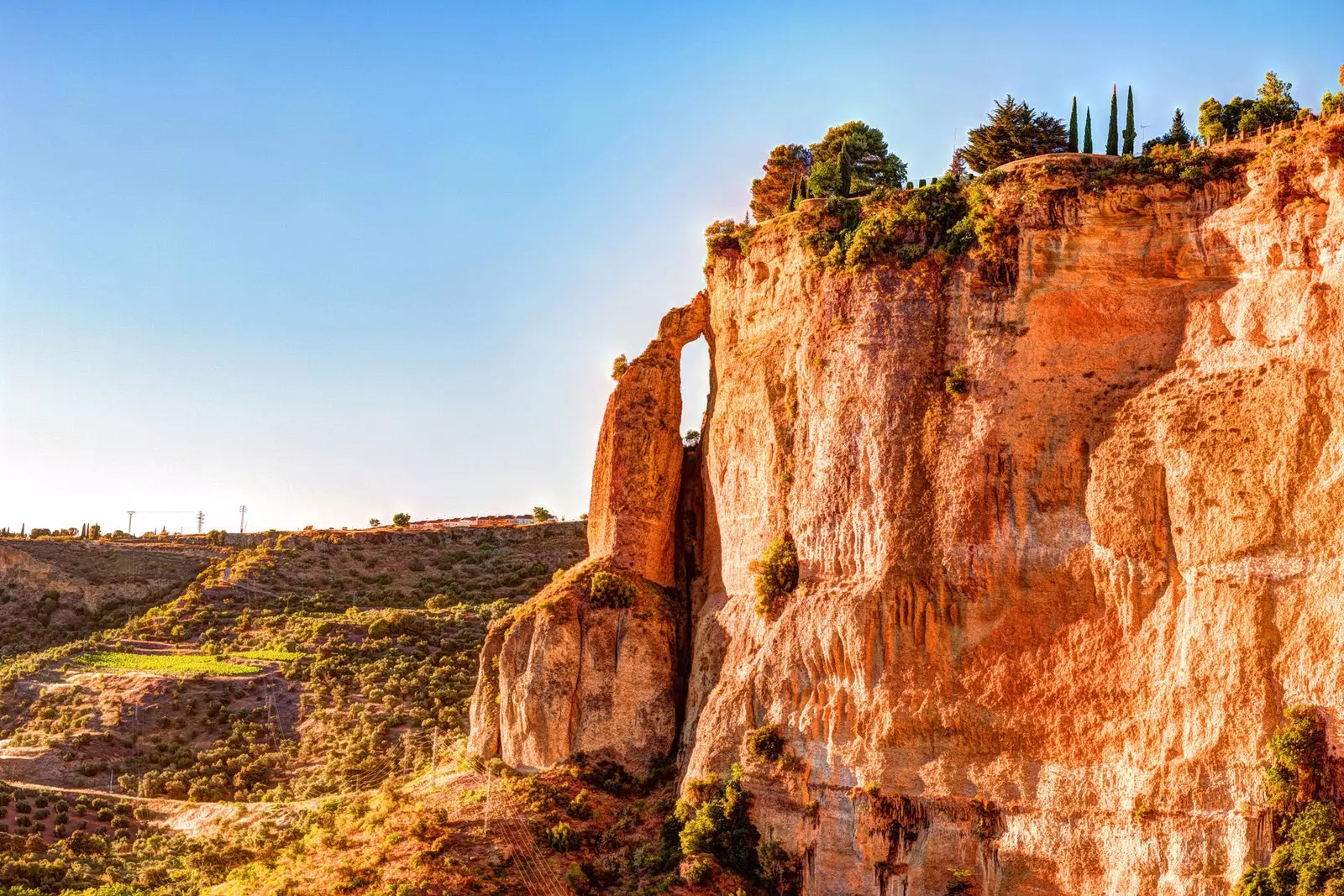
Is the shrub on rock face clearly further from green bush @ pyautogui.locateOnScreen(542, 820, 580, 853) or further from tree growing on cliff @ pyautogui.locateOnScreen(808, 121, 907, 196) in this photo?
tree growing on cliff @ pyautogui.locateOnScreen(808, 121, 907, 196)

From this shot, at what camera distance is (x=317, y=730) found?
66062 millimetres

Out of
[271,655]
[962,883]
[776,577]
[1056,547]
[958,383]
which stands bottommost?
[962,883]

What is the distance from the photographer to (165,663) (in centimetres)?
7381

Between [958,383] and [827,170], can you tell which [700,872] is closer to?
[958,383]

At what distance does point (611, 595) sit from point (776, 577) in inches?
285

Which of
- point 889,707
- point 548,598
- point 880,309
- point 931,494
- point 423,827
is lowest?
point 423,827

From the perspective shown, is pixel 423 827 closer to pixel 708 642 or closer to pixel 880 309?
pixel 708 642

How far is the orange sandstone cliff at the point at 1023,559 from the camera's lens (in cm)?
3941

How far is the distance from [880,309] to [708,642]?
1306cm

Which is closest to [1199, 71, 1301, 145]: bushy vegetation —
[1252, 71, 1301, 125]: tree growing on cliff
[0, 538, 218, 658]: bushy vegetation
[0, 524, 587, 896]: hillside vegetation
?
[1252, 71, 1301, 125]: tree growing on cliff

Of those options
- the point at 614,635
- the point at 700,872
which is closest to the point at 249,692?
the point at 614,635

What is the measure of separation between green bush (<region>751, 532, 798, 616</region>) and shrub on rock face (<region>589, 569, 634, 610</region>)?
590 cm

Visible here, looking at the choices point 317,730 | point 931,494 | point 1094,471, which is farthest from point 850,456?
point 317,730

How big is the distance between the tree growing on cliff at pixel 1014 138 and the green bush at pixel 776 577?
18.5 metres
